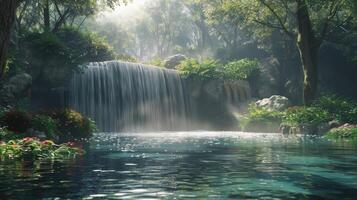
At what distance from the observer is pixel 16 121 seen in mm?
19000

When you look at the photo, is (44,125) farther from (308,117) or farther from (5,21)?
(308,117)

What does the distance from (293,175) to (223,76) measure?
3244 centimetres

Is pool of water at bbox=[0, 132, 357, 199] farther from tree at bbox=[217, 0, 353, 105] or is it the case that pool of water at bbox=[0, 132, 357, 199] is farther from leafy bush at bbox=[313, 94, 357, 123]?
tree at bbox=[217, 0, 353, 105]

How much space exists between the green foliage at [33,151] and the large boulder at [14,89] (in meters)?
13.6

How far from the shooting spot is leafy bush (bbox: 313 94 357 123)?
2973cm

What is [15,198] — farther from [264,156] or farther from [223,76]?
[223,76]

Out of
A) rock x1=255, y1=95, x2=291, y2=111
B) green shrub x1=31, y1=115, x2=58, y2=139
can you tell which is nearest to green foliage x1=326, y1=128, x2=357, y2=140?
rock x1=255, y1=95, x2=291, y2=111

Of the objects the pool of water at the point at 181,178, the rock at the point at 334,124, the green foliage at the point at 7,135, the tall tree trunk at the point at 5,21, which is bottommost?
the pool of water at the point at 181,178

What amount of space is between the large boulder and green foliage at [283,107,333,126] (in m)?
16.8

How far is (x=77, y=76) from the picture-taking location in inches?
1395

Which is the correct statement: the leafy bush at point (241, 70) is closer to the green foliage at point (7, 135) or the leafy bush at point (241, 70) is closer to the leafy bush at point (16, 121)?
the leafy bush at point (16, 121)

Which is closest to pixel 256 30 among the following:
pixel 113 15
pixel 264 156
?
pixel 264 156

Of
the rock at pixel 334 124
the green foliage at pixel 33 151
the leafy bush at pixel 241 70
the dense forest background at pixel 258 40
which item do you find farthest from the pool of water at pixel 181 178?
the leafy bush at pixel 241 70

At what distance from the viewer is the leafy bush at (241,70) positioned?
41531 millimetres
